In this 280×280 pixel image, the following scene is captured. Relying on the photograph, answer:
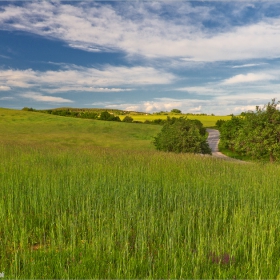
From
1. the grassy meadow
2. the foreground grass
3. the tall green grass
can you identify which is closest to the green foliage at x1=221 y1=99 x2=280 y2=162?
the grassy meadow

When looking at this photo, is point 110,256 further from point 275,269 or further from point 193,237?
point 275,269

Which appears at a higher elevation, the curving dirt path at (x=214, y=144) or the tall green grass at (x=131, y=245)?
the tall green grass at (x=131, y=245)

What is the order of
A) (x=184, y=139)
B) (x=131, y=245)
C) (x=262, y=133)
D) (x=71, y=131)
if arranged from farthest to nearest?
(x=71, y=131)
(x=184, y=139)
(x=262, y=133)
(x=131, y=245)

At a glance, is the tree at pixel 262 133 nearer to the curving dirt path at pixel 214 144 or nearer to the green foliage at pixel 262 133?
the green foliage at pixel 262 133

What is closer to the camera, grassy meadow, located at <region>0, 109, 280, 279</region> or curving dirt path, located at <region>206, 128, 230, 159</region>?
grassy meadow, located at <region>0, 109, 280, 279</region>

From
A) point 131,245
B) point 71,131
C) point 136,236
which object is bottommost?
point 131,245

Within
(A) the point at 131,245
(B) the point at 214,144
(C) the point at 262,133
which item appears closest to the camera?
(A) the point at 131,245

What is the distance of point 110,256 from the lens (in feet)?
15.5

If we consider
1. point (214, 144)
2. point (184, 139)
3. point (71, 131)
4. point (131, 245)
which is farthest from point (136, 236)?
point (71, 131)

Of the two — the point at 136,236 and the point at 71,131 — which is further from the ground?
the point at 71,131

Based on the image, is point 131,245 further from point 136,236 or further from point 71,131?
point 71,131

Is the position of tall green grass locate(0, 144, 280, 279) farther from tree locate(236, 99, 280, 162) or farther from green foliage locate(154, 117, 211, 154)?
green foliage locate(154, 117, 211, 154)

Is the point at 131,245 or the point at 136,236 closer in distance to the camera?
the point at 136,236

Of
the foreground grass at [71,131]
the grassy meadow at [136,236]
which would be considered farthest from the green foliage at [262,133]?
the foreground grass at [71,131]
